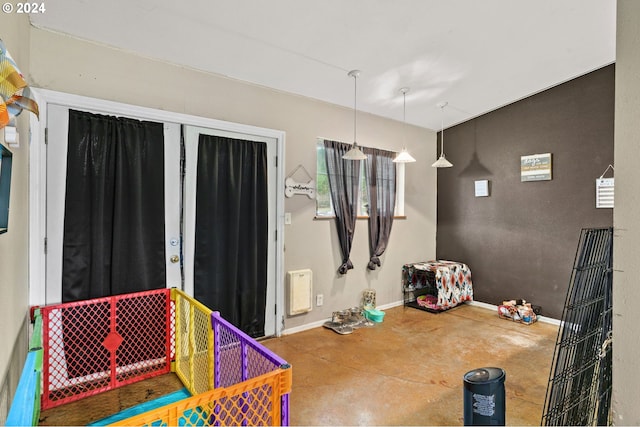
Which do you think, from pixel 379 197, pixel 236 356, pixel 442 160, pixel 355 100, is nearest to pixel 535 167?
pixel 442 160

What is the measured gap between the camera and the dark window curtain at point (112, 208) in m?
2.46

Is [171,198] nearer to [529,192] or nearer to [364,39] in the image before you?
[364,39]

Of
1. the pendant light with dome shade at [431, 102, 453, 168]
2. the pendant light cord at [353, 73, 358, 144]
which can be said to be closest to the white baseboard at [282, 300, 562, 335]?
the pendant light with dome shade at [431, 102, 453, 168]

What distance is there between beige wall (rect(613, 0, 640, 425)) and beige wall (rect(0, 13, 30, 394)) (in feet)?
7.24

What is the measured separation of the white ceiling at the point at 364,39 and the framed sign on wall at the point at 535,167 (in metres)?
0.85

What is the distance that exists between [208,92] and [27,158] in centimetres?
142

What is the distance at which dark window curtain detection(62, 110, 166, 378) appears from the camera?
8.05 ft

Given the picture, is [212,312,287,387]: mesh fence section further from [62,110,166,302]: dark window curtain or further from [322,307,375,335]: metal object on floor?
[322,307,375,335]: metal object on floor

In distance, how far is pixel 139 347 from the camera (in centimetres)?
270

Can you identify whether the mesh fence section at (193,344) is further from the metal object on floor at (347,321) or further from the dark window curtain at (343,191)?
the dark window curtain at (343,191)

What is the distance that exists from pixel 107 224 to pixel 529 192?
4562mm

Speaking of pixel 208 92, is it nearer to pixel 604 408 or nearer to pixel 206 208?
pixel 206 208

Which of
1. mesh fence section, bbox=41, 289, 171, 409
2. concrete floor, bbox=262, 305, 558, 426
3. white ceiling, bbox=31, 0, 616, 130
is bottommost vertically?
concrete floor, bbox=262, 305, 558, 426

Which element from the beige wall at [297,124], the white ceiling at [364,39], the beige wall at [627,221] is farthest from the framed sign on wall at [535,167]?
the beige wall at [627,221]
